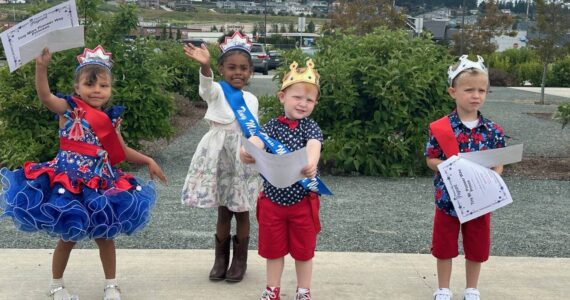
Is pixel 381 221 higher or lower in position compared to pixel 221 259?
lower

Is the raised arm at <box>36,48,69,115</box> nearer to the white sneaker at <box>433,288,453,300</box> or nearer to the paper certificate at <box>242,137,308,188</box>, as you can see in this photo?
the paper certificate at <box>242,137,308,188</box>

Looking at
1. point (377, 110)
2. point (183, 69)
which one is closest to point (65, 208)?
point (377, 110)

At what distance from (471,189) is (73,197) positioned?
2.16 m

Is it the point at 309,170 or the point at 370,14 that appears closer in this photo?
the point at 309,170

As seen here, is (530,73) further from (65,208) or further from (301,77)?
(65,208)

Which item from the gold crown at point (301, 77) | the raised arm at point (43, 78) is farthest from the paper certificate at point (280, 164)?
the raised arm at point (43, 78)

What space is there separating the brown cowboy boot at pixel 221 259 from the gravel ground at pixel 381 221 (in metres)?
0.89

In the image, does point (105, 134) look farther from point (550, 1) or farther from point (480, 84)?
point (550, 1)

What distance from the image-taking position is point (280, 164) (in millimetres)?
3346

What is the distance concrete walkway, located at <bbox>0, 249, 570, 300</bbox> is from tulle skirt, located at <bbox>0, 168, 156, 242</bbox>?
638 mm

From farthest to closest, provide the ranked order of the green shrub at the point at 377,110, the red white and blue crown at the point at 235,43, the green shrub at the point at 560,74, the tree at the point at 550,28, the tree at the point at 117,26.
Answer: the green shrub at the point at 560,74
the tree at the point at 550,28
the tree at the point at 117,26
the green shrub at the point at 377,110
the red white and blue crown at the point at 235,43

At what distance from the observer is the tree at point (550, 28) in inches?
747

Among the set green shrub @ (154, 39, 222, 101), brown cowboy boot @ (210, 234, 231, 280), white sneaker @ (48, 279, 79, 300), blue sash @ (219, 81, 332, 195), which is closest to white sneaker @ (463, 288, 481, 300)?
blue sash @ (219, 81, 332, 195)

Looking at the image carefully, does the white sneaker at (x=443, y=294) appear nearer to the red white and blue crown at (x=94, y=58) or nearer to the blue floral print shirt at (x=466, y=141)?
the blue floral print shirt at (x=466, y=141)
